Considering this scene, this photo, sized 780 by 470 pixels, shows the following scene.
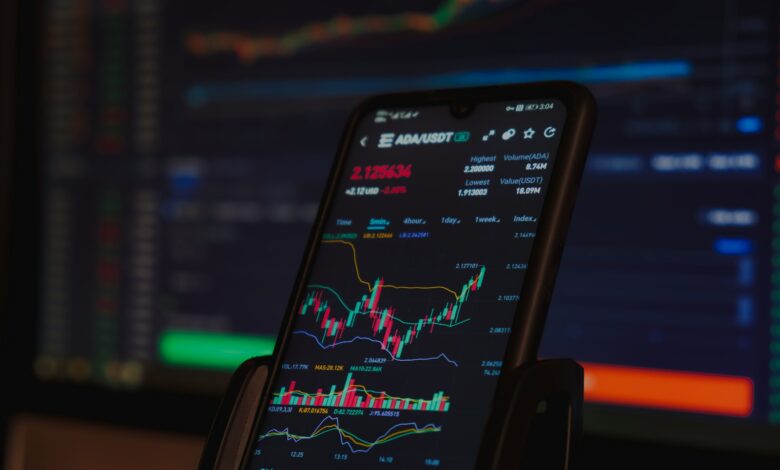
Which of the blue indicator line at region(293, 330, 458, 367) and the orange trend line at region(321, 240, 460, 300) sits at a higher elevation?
the orange trend line at region(321, 240, 460, 300)

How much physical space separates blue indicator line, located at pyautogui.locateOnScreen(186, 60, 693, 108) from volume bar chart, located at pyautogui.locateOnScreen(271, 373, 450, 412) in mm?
473

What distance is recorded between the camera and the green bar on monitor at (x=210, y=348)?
1205 millimetres

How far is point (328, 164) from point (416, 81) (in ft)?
0.46

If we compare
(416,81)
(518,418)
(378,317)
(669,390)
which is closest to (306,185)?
(416,81)

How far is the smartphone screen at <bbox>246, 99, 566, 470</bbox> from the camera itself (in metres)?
0.59

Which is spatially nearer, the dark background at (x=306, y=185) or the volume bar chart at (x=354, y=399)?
the volume bar chart at (x=354, y=399)

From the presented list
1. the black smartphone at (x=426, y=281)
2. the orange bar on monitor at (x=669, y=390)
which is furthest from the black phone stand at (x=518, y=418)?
the orange bar on monitor at (x=669, y=390)

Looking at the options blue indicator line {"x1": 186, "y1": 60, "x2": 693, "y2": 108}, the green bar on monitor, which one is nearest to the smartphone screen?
blue indicator line {"x1": 186, "y1": 60, "x2": 693, "y2": 108}

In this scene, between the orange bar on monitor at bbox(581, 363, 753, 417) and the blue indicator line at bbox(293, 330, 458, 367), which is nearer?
the blue indicator line at bbox(293, 330, 458, 367)

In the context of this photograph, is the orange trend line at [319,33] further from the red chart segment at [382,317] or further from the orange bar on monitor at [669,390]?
the red chart segment at [382,317]

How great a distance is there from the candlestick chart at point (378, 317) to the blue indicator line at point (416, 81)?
0.42 m

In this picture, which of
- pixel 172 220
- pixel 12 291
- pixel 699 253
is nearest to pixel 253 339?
pixel 172 220

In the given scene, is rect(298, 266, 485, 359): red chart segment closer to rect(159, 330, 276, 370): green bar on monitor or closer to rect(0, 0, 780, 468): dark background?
Result: rect(0, 0, 780, 468): dark background

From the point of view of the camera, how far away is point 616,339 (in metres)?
1.01
